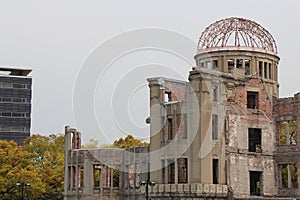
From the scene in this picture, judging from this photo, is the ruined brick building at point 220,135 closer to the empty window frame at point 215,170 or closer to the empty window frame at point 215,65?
the empty window frame at point 215,170

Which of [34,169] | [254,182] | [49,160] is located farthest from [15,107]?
[254,182]

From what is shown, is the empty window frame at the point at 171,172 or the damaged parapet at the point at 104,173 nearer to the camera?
the empty window frame at the point at 171,172

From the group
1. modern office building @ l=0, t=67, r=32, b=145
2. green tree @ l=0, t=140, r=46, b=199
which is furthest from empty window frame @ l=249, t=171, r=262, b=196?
modern office building @ l=0, t=67, r=32, b=145

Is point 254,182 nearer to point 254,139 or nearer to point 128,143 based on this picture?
point 254,139

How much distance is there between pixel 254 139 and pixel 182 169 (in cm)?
637

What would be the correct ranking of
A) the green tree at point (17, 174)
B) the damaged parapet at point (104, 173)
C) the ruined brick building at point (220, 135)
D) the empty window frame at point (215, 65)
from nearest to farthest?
the ruined brick building at point (220, 135) < the empty window frame at point (215, 65) < the damaged parapet at point (104, 173) < the green tree at point (17, 174)

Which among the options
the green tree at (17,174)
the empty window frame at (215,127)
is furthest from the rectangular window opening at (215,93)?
the green tree at (17,174)

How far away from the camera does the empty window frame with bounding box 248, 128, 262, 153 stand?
47.9 m

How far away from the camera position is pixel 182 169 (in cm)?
4706

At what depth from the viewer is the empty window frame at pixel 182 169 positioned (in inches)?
1802

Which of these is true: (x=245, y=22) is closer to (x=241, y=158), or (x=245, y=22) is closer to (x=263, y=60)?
(x=263, y=60)

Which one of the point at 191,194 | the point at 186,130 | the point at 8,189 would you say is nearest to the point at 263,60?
the point at 186,130

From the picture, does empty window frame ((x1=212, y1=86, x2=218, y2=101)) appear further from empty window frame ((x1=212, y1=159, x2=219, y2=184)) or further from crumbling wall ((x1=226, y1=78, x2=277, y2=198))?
empty window frame ((x1=212, y1=159, x2=219, y2=184))

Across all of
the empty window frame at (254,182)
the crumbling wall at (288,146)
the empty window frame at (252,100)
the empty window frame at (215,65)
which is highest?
the empty window frame at (215,65)
